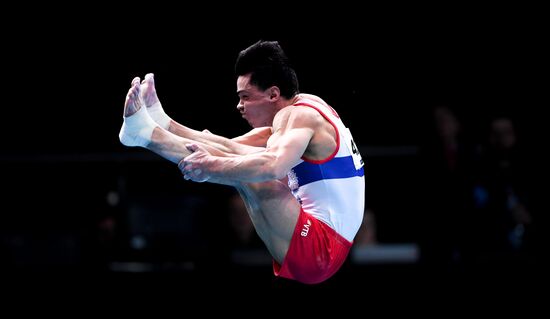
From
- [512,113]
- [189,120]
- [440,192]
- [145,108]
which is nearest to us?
[145,108]

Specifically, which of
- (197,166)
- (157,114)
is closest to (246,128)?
(157,114)

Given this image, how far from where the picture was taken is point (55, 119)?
704cm

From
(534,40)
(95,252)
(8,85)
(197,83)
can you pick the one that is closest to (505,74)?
(534,40)

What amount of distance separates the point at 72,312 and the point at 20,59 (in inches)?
94.2

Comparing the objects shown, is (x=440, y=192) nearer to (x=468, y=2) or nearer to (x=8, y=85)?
(x=468, y=2)

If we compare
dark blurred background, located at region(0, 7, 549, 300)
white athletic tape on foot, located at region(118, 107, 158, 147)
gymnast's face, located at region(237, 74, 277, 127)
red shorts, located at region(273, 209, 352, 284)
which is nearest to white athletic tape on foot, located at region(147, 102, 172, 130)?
white athletic tape on foot, located at region(118, 107, 158, 147)

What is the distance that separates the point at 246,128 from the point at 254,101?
5.86ft

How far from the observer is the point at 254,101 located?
4410 millimetres

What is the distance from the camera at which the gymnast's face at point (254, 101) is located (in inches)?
173

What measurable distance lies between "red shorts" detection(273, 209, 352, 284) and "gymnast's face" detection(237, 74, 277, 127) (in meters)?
0.61

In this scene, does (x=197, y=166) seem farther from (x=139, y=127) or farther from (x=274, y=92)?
(x=274, y=92)

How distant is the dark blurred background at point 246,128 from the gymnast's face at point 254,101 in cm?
144

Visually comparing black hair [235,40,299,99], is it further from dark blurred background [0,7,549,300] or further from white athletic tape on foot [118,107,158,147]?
dark blurred background [0,7,549,300]

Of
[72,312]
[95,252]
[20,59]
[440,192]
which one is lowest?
[72,312]
